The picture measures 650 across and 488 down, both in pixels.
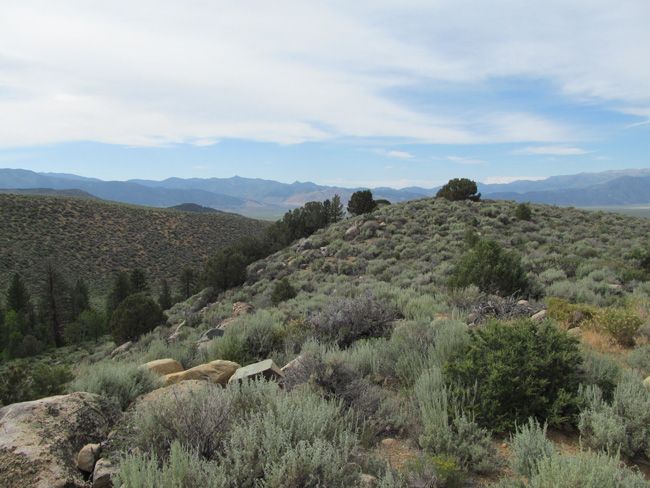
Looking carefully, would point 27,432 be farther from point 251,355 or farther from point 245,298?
point 245,298

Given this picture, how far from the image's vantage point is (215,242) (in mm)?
82625

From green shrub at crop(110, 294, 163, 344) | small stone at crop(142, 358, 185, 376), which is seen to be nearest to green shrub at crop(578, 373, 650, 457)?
small stone at crop(142, 358, 185, 376)

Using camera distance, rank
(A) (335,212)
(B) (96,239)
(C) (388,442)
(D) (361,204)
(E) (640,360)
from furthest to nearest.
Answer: (B) (96,239), (A) (335,212), (D) (361,204), (E) (640,360), (C) (388,442)

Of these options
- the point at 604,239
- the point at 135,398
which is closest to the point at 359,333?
the point at 135,398

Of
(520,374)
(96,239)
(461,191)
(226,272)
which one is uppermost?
(461,191)

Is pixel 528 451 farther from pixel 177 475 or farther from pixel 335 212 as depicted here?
pixel 335 212

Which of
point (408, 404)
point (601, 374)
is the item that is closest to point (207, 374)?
point (408, 404)

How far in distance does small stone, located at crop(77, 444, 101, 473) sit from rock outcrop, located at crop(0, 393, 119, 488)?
5 centimetres

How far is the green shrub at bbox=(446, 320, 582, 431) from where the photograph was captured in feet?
13.0

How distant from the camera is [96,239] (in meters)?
68.1

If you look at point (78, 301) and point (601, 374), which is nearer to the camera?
point (601, 374)

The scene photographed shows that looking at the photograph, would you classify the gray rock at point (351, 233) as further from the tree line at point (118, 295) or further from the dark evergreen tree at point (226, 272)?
the dark evergreen tree at point (226, 272)

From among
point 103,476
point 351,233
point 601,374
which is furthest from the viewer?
point 351,233

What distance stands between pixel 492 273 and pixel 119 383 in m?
9.24
